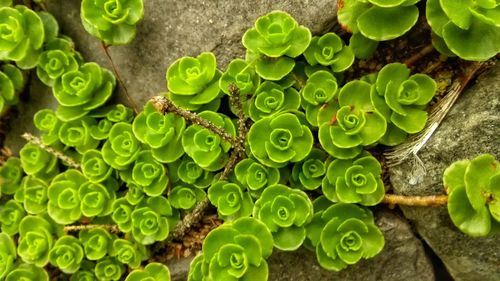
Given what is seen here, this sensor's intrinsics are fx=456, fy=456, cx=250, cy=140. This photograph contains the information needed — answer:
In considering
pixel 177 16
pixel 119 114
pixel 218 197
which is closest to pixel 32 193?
pixel 119 114

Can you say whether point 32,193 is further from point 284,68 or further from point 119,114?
point 284,68

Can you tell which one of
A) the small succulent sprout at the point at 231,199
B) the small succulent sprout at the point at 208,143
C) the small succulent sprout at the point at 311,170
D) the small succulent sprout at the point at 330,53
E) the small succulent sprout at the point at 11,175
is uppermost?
the small succulent sprout at the point at 330,53

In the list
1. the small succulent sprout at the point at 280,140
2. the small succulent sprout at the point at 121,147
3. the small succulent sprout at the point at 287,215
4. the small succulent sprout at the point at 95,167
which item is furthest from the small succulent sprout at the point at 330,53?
the small succulent sprout at the point at 95,167

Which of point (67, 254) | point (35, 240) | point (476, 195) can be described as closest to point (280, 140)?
point (476, 195)

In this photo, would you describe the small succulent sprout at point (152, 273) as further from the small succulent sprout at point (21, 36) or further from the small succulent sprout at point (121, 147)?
Result: the small succulent sprout at point (21, 36)

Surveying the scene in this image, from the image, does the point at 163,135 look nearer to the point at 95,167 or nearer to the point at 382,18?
the point at 95,167

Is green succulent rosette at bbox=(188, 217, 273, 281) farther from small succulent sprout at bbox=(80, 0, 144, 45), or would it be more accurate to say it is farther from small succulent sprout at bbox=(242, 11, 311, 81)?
small succulent sprout at bbox=(80, 0, 144, 45)
